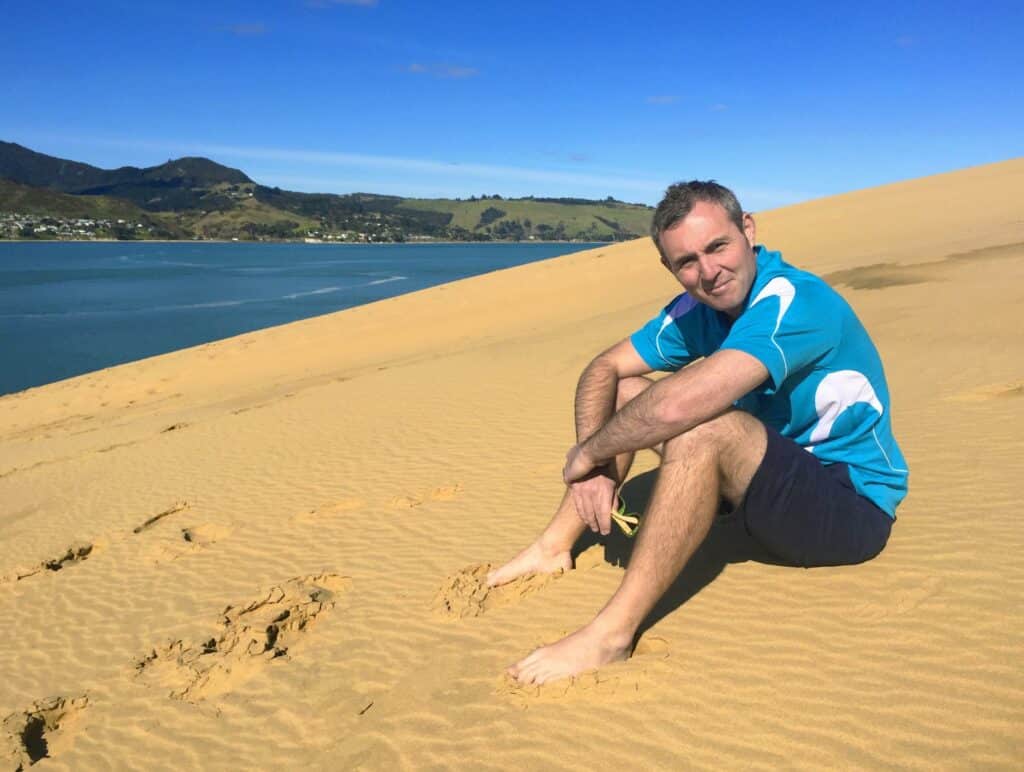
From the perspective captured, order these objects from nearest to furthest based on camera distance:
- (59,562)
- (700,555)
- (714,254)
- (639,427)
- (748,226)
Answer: (639,427)
(714,254)
(748,226)
(700,555)
(59,562)

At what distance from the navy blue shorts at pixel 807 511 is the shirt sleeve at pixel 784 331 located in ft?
0.90

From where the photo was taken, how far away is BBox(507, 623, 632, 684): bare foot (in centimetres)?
297

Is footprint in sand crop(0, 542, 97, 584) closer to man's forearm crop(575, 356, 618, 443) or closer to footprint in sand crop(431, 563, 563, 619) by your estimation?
footprint in sand crop(431, 563, 563, 619)

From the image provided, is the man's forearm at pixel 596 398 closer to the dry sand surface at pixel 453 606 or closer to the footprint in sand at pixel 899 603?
the dry sand surface at pixel 453 606

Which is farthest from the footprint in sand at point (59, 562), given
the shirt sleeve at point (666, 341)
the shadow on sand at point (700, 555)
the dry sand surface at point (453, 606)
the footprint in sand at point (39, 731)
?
the shirt sleeve at point (666, 341)

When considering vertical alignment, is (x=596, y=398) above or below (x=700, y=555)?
above

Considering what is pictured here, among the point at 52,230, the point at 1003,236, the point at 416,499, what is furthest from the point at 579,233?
the point at 416,499

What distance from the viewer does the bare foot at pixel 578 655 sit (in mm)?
2973

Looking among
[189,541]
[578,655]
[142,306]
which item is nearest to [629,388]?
[578,655]

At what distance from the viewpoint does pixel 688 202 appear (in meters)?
3.05

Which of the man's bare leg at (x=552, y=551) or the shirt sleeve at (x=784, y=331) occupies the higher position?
the shirt sleeve at (x=784, y=331)

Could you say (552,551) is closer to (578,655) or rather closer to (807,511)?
(578,655)

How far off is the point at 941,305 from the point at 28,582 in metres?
11.8

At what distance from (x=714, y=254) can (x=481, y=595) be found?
7.10 feet
